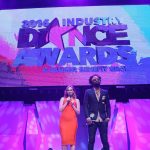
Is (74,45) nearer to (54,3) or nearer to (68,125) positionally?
(54,3)

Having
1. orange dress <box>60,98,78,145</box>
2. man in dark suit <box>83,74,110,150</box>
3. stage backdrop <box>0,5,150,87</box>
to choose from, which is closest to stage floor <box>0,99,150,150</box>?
stage backdrop <box>0,5,150,87</box>

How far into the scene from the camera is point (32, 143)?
7504 mm

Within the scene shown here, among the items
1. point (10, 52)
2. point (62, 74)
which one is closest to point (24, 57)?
point (10, 52)

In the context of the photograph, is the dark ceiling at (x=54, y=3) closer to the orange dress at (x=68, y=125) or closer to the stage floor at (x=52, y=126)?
the stage floor at (x=52, y=126)

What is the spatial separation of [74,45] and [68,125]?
229cm

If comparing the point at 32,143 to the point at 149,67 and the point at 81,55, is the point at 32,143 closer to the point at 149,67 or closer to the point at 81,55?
the point at 81,55

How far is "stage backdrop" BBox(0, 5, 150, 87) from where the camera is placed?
7.70m

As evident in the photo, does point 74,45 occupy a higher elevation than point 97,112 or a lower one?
higher

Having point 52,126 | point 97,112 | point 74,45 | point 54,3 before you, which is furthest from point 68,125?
point 54,3

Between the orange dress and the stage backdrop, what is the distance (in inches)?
65.1

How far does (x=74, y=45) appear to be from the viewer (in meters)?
7.84

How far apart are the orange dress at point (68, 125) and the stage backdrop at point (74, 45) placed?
1.65m

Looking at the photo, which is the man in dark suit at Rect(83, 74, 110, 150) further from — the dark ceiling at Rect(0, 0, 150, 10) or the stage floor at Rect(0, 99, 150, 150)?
the dark ceiling at Rect(0, 0, 150, 10)

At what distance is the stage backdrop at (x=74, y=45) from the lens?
7695 millimetres
